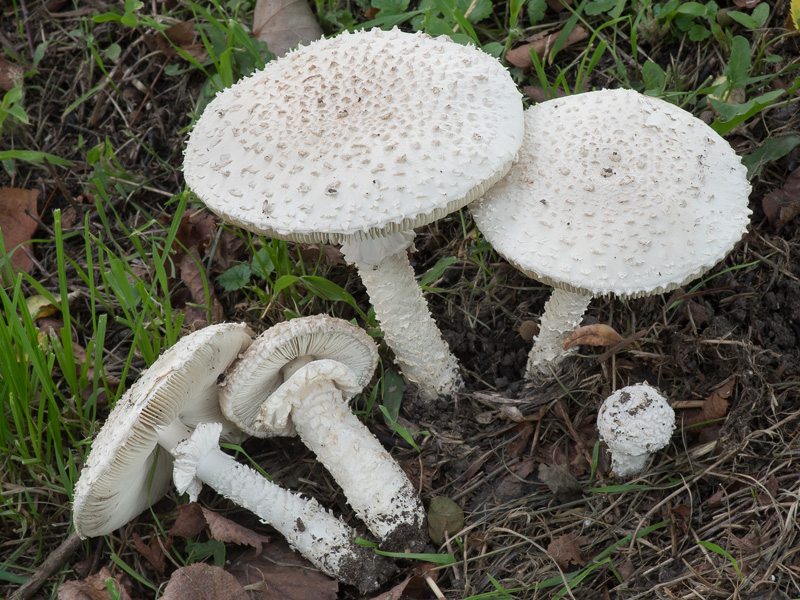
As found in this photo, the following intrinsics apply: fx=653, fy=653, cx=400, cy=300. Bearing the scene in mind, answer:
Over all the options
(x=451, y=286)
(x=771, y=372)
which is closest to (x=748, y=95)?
(x=771, y=372)

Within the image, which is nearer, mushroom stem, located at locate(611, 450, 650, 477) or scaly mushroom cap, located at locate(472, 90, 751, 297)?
scaly mushroom cap, located at locate(472, 90, 751, 297)

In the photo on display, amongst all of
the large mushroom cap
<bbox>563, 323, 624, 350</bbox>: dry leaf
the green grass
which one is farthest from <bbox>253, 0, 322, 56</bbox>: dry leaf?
<bbox>563, 323, 624, 350</bbox>: dry leaf

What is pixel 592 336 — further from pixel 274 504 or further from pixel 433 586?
pixel 274 504

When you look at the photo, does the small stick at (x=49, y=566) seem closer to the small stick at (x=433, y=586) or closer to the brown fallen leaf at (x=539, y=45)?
the small stick at (x=433, y=586)

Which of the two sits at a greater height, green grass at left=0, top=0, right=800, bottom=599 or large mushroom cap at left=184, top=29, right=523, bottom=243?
large mushroom cap at left=184, top=29, right=523, bottom=243

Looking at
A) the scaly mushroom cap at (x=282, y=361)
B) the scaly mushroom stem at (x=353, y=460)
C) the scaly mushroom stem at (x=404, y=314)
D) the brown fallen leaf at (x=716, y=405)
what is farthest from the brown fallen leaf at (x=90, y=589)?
the brown fallen leaf at (x=716, y=405)

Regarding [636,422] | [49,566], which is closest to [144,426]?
[49,566]

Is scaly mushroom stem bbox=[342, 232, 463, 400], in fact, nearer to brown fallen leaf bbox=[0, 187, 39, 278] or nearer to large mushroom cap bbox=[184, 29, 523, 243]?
large mushroom cap bbox=[184, 29, 523, 243]
